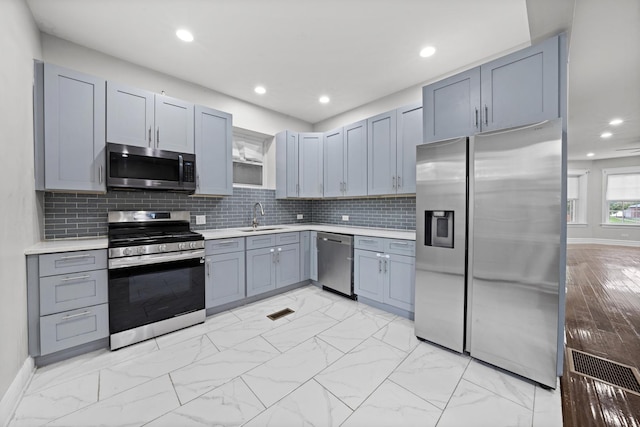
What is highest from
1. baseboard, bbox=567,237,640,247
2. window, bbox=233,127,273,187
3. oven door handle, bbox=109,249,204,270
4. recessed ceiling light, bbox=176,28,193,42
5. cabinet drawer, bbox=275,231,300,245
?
recessed ceiling light, bbox=176,28,193,42

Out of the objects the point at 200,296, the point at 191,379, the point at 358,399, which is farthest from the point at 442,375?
the point at 200,296

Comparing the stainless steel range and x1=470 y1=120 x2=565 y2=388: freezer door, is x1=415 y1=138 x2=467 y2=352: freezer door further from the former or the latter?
the stainless steel range

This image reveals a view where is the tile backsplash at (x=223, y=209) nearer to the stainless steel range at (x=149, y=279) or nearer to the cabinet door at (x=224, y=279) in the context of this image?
the stainless steel range at (x=149, y=279)

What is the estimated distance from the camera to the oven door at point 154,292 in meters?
2.18

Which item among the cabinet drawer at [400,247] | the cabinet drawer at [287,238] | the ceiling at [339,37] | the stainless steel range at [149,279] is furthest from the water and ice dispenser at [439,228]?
the stainless steel range at [149,279]

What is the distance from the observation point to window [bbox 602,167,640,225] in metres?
7.46

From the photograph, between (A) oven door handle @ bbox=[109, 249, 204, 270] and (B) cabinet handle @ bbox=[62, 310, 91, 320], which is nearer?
(B) cabinet handle @ bbox=[62, 310, 91, 320]

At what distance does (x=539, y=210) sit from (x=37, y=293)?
368 centimetres

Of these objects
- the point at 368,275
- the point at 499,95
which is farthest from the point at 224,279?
the point at 499,95

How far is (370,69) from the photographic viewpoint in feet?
9.62

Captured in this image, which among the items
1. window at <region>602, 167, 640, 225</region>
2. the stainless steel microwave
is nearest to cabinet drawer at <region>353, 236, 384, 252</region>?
the stainless steel microwave

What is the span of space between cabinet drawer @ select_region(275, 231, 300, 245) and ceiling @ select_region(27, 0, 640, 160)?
1972 mm

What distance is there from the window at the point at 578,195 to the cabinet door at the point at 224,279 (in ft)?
34.0

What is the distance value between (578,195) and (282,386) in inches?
435
